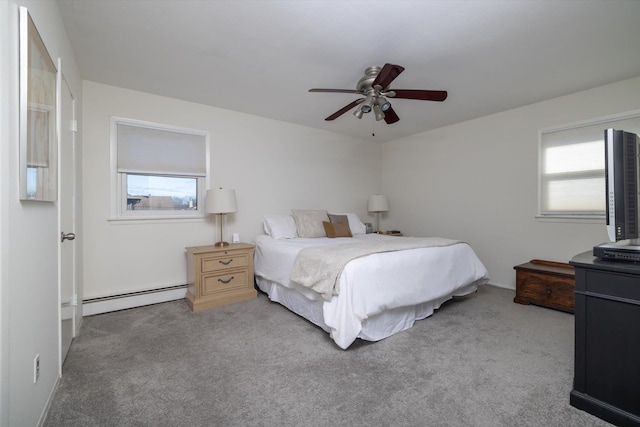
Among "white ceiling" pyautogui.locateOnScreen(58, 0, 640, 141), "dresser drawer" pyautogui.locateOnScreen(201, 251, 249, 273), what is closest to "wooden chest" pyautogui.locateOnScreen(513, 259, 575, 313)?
"white ceiling" pyautogui.locateOnScreen(58, 0, 640, 141)

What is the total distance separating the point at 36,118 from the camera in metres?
1.33

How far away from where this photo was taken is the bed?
2145 mm

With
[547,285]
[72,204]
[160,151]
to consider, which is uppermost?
[160,151]

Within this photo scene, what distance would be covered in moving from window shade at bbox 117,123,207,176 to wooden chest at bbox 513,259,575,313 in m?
→ 4.09

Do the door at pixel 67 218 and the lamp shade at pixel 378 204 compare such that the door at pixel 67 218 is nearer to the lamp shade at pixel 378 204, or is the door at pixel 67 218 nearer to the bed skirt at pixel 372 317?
the bed skirt at pixel 372 317

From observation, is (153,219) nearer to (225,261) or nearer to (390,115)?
(225,261)

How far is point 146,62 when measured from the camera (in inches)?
101

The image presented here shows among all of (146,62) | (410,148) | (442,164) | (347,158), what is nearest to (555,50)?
(442,164)

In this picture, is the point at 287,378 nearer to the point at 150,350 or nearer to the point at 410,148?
the point at 150,350

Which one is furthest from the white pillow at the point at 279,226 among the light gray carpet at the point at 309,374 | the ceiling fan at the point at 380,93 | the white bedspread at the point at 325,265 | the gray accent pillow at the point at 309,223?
the ceiling fan at the point at 380,93

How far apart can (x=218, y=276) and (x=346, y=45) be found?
2.65 m

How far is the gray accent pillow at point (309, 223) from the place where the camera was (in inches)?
152

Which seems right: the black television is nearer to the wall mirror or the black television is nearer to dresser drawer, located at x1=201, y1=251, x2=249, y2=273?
the wall mirror

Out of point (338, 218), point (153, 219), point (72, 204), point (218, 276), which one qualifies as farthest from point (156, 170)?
point (338, 218)
